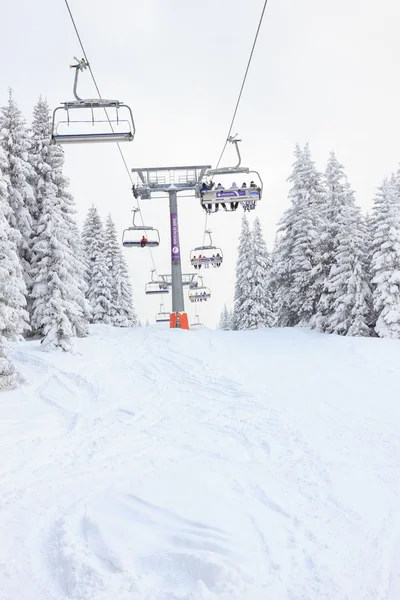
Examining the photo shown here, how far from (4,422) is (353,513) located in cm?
659

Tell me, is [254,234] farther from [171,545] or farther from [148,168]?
[171,545]

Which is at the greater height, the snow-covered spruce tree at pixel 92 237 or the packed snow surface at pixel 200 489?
the snow-covered spruce tree at pixel 92 237

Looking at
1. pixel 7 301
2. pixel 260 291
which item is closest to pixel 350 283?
pixel 260 291

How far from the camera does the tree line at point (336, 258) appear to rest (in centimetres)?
2130

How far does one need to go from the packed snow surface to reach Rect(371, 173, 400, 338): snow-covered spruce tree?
10244mm

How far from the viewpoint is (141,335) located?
67.6 feet

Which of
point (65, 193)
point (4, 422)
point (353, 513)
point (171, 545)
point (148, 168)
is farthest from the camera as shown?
point (148, 168)

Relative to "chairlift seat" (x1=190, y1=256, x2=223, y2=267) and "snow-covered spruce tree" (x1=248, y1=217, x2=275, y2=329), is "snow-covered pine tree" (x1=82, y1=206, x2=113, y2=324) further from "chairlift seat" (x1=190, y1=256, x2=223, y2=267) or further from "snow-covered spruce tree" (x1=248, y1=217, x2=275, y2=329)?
"snow-covered spruce tree" (x1=248, y1=217, x2=275, y2=329)

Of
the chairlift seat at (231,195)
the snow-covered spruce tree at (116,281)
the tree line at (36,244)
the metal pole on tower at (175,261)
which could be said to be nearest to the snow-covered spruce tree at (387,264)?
the chairlift seat at (231,195)

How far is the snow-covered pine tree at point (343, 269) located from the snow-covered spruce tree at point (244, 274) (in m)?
12.1

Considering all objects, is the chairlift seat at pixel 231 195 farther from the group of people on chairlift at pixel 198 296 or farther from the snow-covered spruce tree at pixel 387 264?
the group of people on chairlift at pixel 198 296

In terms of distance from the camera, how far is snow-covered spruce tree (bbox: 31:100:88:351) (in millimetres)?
15531

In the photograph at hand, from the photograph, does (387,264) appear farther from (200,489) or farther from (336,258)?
(200,489)

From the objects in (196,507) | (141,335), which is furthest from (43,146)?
(196,507)
